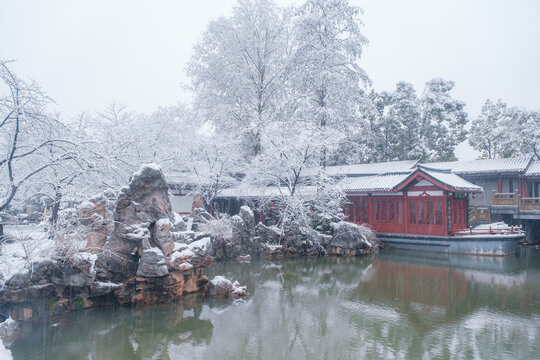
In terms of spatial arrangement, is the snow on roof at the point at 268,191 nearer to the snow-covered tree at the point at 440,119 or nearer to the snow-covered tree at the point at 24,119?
the snow-covered tree at the point at 24,119

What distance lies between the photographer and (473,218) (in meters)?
21.2

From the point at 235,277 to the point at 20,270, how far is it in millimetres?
6771

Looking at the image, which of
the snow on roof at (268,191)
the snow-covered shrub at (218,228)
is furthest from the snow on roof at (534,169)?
the snow-covered shrub at (218,228)

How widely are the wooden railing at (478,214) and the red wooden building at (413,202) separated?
62.4 inches

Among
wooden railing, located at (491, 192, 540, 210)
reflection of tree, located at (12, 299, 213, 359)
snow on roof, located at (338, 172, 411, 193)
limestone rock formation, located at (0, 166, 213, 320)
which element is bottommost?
reflection of tree, located at (12, 299, 213, 359)

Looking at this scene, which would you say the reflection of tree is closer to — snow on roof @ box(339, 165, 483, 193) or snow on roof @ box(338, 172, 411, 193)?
snow on roof @ box(338, 172, 411, 193)

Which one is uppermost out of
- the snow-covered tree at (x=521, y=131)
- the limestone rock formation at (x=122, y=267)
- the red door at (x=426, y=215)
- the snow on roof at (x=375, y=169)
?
the snow-covered tree at (x=521, y=131)

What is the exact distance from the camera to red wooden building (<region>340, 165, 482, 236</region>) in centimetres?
1875

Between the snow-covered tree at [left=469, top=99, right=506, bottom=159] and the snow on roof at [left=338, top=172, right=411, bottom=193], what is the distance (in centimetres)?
1721

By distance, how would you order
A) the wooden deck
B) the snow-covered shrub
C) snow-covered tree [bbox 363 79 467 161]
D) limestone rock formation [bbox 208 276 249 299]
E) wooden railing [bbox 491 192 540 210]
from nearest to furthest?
limestone rock formation [bbox 208 276 249 299] → the snow-covered shrub → the wooden deck → wooden railing [bbox 491 192 540 210] → snow-covered tree [bbox 363 79 467 161]

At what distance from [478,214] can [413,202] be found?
14.9ft

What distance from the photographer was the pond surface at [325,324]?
7172 millimetres

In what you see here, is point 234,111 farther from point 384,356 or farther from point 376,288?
point 384,356

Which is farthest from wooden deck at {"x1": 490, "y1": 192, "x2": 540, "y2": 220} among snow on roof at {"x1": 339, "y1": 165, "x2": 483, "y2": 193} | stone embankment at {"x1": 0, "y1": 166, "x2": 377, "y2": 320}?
stone embankment at {"x1": 0, "y1": 166, "x2": 377, "y2": 320}
